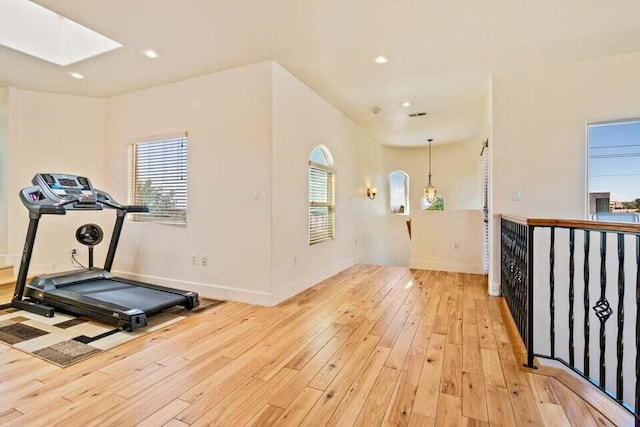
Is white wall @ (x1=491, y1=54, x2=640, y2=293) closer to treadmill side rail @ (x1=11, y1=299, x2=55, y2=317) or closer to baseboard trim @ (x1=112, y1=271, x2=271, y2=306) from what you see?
baseboard trim @ (x1=112, y1=271, x2=271, y2=306)

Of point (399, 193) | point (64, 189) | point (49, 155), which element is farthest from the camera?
point (399, 193)

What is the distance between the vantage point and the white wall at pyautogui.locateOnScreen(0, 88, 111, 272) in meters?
4.34

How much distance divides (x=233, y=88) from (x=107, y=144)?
97.0 inches

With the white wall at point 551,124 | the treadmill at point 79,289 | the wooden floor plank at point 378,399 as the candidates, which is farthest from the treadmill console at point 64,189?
the white wall at point 551,124

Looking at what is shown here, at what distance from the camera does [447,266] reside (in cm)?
552

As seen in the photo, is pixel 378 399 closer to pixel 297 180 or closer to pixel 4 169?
pixel 297 180

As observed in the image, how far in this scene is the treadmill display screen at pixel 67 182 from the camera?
138 inches

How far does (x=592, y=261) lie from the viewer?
3.56m

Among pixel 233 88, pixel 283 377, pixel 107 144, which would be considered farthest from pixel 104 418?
pixel 107 144

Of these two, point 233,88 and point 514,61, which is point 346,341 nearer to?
point 233,88

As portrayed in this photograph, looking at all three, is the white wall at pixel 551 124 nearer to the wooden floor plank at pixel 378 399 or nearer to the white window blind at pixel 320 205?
the white window blind at pixel 320 205

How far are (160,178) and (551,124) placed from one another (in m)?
4.80

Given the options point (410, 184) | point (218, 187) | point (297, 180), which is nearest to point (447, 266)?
point (297, 180)

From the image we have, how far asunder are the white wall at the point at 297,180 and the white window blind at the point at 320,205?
0.47 ft
